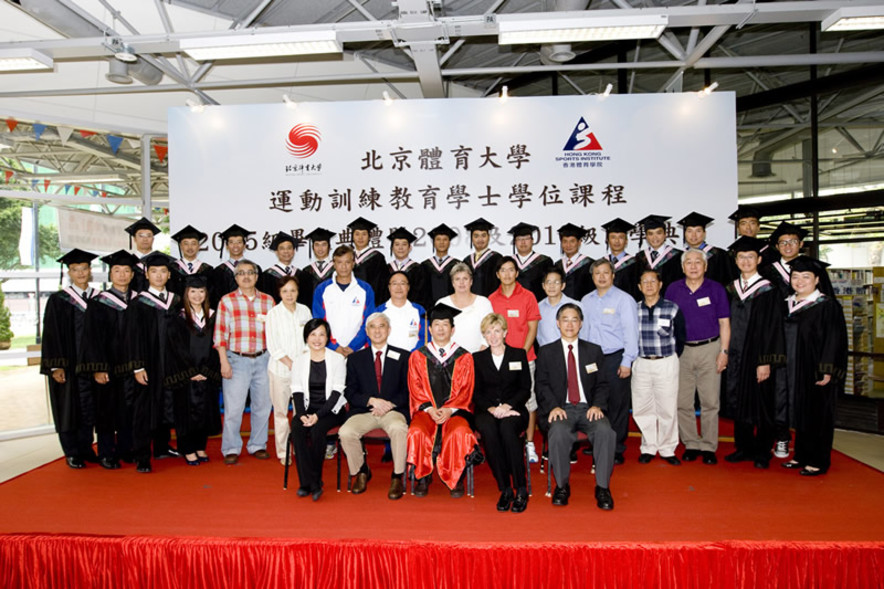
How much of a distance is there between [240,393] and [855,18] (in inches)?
211

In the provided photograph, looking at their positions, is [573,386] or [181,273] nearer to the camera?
[573,386]

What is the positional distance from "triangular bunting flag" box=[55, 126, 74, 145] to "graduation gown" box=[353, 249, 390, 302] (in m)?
3.71

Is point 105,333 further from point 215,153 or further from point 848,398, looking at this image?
point 848,398

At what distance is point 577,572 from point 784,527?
1092mm

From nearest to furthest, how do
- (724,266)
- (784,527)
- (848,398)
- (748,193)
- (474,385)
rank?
(784,527)
(474,385)
(724,266)
(848,398)
(748,193)

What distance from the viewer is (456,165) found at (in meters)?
5.38

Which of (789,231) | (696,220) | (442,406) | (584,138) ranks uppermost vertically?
(584,138)

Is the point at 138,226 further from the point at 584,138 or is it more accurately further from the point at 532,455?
the point at 584,138

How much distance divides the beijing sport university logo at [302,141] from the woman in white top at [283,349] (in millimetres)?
2100

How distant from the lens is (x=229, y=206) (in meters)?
5.45

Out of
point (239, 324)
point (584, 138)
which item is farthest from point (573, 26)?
point (239, 324)

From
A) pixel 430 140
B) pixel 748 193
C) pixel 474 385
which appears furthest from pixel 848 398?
pixel 430 140

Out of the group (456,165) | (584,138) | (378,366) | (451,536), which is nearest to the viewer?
(451,536)

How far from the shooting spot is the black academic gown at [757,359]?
361 centimetres
